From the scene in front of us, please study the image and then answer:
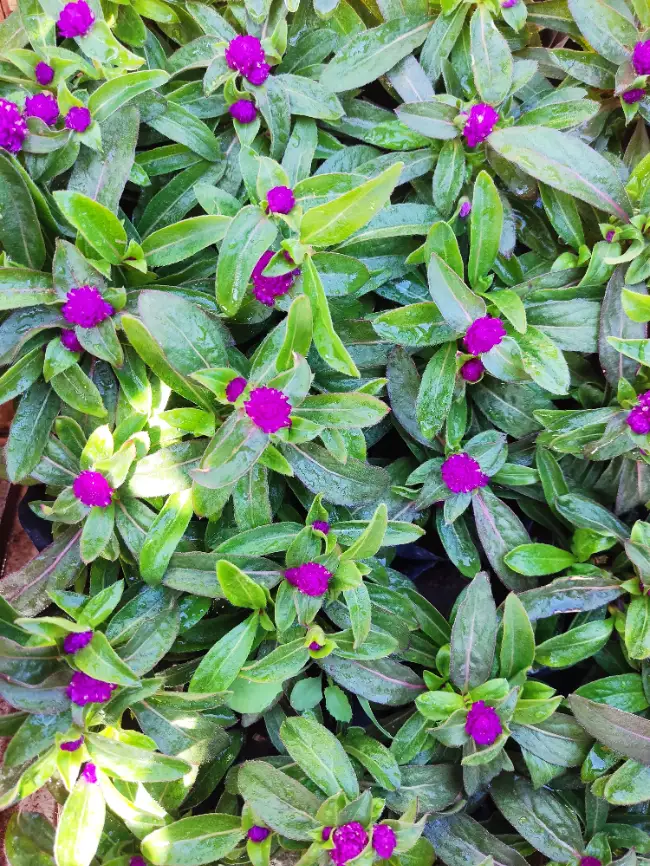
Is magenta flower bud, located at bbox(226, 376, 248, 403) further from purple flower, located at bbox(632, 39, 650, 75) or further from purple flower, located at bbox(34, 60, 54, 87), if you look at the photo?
purple flower, located at bbox(632, 39, 650, 75)

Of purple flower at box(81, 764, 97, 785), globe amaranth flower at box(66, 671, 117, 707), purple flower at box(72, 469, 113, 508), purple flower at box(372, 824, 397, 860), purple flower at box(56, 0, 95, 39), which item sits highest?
purple flower at box(56, 0, 95, 39)

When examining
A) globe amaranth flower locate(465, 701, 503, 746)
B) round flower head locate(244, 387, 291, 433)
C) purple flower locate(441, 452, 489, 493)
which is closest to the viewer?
round flower head locate(244, 387, 291, 433)

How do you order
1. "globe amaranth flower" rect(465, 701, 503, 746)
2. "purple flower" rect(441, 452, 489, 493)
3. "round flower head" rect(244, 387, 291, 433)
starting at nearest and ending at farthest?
"round flower head" rect(244, 387, 291, 433)
"globe amaranth flower" rect(465, 701, 503, 746)
"purple flower" rect(441, 452, 489, 493)

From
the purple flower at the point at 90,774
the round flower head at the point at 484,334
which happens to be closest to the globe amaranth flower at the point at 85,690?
the purple flower at the point at 90,774

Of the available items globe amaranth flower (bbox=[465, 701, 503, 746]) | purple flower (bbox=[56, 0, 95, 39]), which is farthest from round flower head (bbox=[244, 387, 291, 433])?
purple flower (bbox=[56, 0, 95, 39])

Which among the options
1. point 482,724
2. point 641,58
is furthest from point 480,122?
point 482,724

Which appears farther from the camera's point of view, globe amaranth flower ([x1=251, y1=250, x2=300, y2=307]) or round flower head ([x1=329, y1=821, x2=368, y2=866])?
globe amaranth flower ([x1=251, y1=250, x2=300, y2=307])
